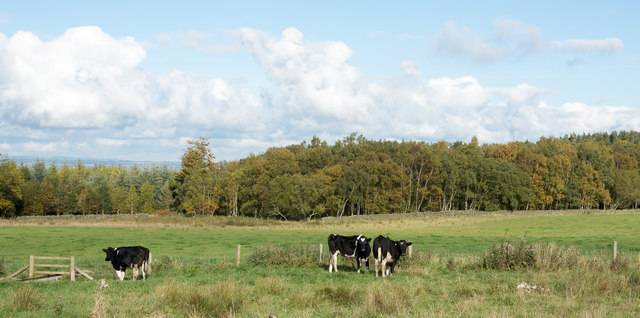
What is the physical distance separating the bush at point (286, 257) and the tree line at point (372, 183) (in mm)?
58255

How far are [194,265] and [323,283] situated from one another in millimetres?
7531

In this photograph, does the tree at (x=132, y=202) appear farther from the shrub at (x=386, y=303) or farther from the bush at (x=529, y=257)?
the shrub at (x=386, y=303)

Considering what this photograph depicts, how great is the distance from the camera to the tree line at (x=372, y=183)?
88.8 meters

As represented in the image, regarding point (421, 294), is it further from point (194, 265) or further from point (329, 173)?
point (329, 173)

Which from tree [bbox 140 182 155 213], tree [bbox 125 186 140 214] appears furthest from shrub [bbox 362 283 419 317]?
tree [bbox 125 186 140 214]

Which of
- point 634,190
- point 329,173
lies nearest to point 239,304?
point 329,173

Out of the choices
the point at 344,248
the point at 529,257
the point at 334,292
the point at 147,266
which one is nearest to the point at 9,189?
the point at 147,266

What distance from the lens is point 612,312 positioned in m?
12.1

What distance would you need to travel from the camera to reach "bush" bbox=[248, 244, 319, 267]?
2245 cm

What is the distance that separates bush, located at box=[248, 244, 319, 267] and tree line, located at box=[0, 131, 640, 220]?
58255 millimetres

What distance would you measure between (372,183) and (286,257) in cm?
7022

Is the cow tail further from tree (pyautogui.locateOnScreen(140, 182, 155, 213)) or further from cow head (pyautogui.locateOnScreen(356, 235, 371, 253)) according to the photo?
tree (pyautogui.locateOnScreen(140, 182, 155, 213))

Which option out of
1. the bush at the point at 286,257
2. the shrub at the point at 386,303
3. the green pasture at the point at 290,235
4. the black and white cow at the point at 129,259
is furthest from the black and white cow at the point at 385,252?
the black and white cow at the point at 129,259

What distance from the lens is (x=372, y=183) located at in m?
91.8
